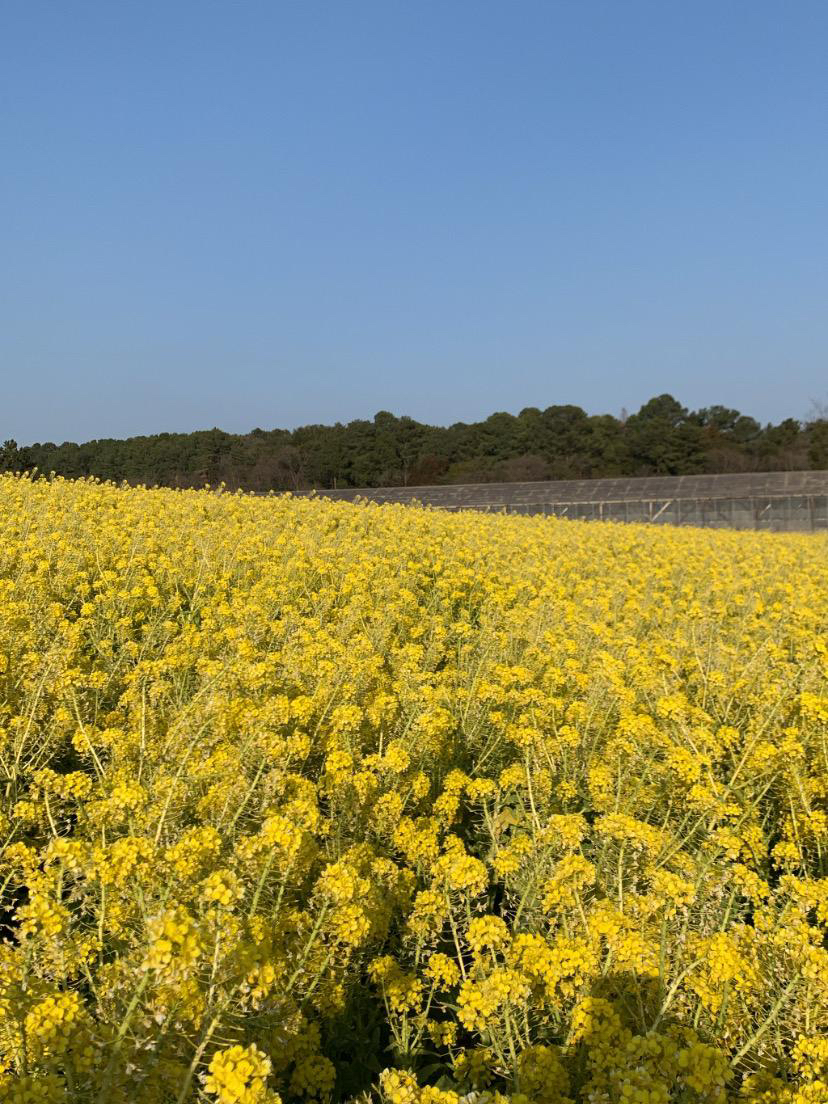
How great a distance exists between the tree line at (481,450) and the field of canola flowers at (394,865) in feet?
122

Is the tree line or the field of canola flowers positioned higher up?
the tree line

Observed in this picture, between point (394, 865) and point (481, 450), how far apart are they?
56.8m

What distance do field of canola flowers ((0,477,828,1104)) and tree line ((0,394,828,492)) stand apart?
37328mm

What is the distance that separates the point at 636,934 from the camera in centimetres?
218

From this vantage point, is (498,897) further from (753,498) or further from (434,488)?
(434,488)

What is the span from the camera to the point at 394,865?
2.66 metres

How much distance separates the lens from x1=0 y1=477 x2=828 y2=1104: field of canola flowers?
168cm

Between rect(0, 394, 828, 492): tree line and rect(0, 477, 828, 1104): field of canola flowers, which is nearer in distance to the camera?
rect(0, 477, 828, 1104): field of canola flowers

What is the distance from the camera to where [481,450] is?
2299 inches

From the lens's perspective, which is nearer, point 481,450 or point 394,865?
point 394,865

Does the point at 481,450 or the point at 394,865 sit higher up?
the point at 481,450

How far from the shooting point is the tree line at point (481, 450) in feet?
139

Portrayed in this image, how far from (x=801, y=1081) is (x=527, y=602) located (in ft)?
19.1

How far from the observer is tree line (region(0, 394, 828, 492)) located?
139 feet
